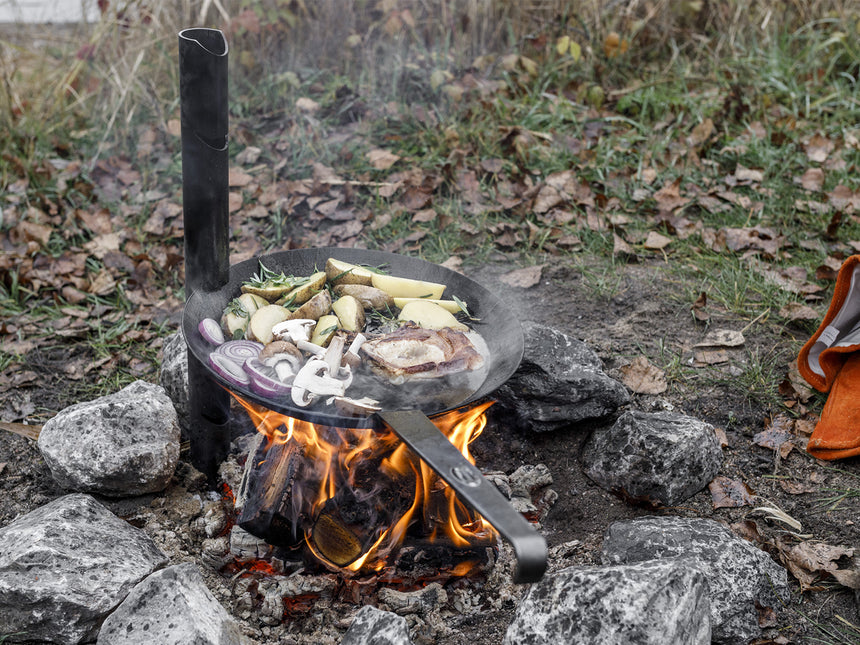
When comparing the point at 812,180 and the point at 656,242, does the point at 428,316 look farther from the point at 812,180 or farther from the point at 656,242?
the point at 812,180

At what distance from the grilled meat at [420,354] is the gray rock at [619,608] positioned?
76 centimetres

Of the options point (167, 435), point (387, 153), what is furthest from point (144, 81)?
point (167, 435)

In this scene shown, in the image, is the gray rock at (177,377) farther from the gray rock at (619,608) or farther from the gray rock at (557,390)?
the gray rock at (619,608)

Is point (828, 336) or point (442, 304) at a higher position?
point (442, 304)

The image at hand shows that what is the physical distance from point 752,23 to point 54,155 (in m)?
6.13

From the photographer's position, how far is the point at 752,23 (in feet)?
20.7

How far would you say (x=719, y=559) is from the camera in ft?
7.75

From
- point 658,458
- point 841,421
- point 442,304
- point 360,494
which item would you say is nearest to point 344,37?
point 442,304

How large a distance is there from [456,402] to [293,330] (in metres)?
0.68

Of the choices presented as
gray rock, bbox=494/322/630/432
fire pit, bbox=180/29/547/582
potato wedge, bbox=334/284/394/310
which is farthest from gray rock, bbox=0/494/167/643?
gray rock, bbox=494/322/630/432

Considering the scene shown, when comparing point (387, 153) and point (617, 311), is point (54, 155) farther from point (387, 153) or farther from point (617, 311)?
point (617, 311)

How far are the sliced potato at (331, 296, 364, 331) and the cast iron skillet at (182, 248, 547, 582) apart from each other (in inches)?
15.9

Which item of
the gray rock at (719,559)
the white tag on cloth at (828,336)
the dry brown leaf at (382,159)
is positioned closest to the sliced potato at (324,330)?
the gray rock at (719,559)

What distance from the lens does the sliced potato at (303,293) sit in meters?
2.75
